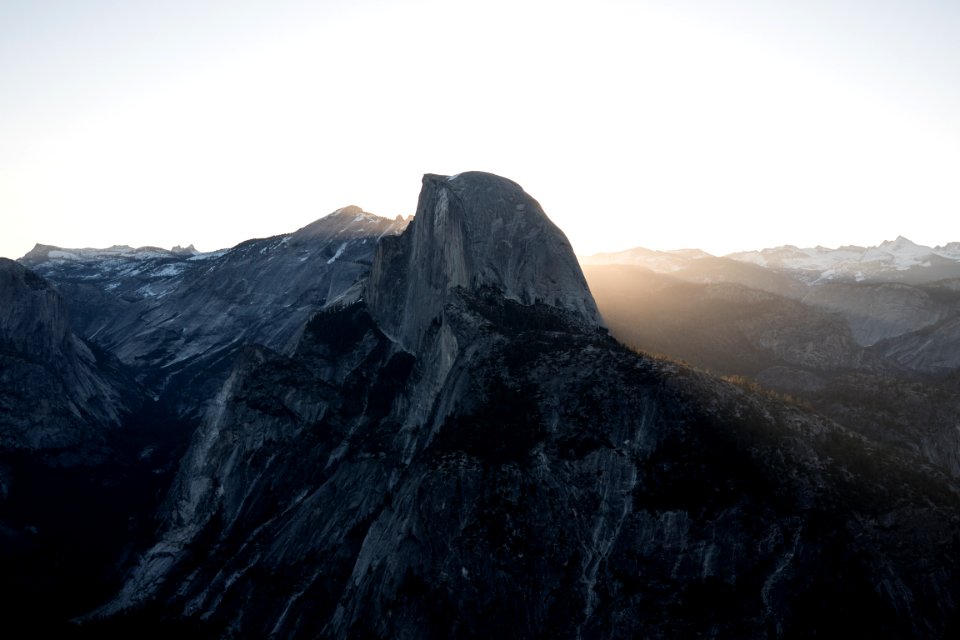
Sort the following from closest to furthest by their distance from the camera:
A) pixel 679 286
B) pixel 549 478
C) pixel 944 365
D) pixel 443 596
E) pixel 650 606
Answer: pixel 650 606 → pixel 443 596 → pixel 549 478 → pixel 944 365 → pixel 679 286

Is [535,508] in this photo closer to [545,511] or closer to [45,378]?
[545,511]

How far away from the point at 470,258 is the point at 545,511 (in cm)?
4982

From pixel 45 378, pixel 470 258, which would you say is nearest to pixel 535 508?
pixel 470 258

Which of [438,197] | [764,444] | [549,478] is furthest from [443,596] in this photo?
[438,197]

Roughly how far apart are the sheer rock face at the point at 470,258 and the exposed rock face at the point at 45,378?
207ft

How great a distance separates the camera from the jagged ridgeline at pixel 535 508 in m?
50.2

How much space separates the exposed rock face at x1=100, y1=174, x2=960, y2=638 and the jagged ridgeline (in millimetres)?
184

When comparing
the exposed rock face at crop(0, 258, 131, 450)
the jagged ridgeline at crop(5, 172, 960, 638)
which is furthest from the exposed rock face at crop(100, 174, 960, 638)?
the exposed rock face at crop(0, 258, 131, 450)

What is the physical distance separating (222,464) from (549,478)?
185ft

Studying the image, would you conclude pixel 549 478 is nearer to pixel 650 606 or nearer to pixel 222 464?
pixel 650 606

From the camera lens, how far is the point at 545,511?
59.2 metres

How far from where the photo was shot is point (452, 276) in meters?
100

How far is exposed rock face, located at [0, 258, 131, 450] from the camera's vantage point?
12185 cm

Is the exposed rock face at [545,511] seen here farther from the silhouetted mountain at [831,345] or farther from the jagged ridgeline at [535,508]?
the silhouetted mountain at [831,345]
